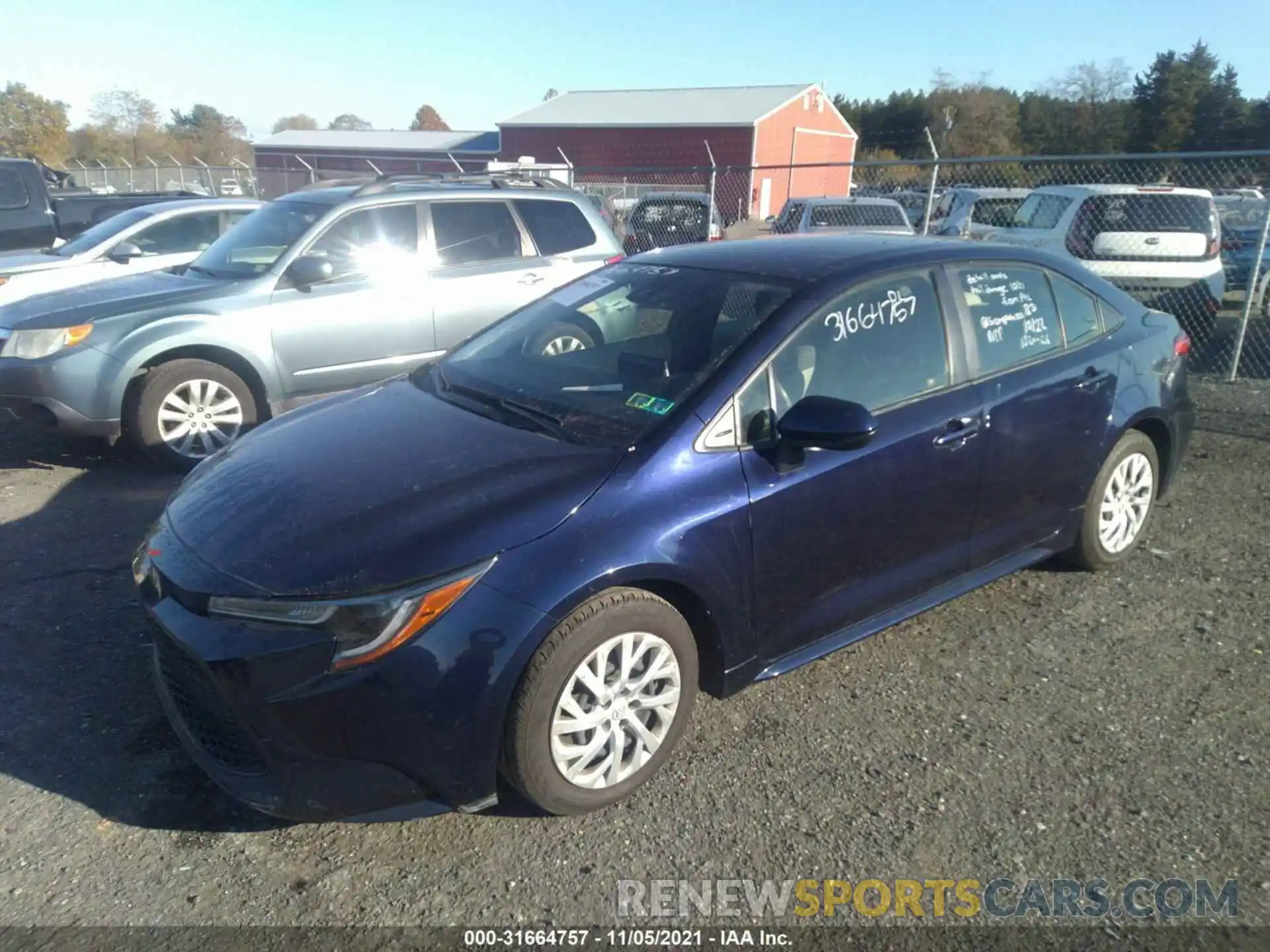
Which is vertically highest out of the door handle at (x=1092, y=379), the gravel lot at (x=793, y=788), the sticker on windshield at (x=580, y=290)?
the sticker on windshield at (x=580, y=290)

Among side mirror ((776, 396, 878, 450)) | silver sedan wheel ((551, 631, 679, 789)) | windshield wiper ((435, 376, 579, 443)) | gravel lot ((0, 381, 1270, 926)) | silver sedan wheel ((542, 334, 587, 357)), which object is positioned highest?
silver sedan wheel ((542, 334, 587, 357))

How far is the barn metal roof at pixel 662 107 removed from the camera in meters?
40.8

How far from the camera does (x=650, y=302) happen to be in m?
3.81

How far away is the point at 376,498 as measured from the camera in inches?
112

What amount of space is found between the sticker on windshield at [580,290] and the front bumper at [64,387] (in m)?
3.18

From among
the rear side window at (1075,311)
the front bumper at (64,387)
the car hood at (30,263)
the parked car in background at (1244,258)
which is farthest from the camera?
the parked car in background at (1244,258)

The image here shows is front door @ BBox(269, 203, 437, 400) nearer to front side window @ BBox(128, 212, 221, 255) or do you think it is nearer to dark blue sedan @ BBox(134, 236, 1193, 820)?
dark blue sedan @ BBox(134, 236, 1193, 820)

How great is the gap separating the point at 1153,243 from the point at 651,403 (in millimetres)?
8167

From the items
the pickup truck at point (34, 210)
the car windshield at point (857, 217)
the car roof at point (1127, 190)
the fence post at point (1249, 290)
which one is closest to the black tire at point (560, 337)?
the fence post at point (1249, 290)

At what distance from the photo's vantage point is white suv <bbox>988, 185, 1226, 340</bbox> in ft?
30.0

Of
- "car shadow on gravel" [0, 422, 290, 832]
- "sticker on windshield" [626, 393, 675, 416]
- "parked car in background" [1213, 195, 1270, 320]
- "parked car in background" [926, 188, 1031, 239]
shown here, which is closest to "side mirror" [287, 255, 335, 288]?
→ "car shadow on gravel" [0, 422, 290, 832]

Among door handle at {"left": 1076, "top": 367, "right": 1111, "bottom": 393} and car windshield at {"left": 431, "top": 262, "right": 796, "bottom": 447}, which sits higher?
car windshield at {"left": 431, "top": 262, "right": 796, "bottom": 447}

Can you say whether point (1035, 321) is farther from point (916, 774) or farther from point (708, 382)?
point (916, 774)

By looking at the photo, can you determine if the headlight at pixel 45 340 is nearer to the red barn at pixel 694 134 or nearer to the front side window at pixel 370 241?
the front side window at pixel 370 241
